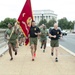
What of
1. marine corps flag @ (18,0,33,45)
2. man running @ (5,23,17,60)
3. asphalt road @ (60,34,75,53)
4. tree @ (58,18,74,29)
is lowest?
tree @ (58,18,74,29)

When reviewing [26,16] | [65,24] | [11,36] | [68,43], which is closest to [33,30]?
[26,16]

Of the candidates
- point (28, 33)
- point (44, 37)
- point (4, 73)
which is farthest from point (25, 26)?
point (44, 37)

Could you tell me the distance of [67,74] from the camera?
10.9 metres

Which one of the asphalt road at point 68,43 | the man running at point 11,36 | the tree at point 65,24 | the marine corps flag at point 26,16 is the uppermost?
the marine corps flag at point 26,16

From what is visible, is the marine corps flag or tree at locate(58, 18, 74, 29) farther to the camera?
tree at locate(58, 18, 74, 29)

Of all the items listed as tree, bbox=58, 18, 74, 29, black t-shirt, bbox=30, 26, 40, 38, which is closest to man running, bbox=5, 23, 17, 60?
black t-shirt, bbox=30, 26, 40, 38

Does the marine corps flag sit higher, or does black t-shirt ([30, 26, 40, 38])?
the marine corps flag

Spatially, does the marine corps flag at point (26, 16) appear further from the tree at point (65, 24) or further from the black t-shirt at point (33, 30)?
the tree at point (65, 24)

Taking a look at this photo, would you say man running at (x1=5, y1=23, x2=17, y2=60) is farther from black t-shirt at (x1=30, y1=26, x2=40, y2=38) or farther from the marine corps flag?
black t-shirt at (x1=30, y1=26, x2=40, y2=38)

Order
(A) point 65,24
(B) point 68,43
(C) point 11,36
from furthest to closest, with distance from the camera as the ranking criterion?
1. (A) point 65,24
2. (B) point 68,43
3. (C) point 11,36

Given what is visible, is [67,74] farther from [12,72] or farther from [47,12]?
[47,12]

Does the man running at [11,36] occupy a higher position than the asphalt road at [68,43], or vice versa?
the man running at [11,36]

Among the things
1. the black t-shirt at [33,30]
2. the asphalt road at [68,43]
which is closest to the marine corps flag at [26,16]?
the black t-shirt at [33,30]

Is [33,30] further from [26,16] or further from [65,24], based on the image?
[65,24]
